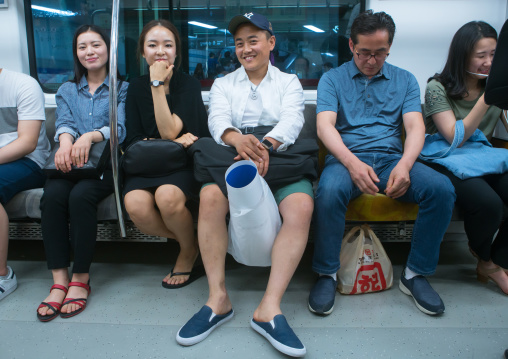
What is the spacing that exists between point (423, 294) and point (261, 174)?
3.24ft

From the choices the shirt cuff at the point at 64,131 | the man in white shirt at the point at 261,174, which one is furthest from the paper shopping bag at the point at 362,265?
the shirt cuff at the point at 64,131

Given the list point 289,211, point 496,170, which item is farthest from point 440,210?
point 289,211

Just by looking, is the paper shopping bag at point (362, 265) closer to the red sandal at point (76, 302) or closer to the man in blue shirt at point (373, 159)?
the man in blue shirt at point (373, 159)

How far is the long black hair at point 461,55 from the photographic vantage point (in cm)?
224

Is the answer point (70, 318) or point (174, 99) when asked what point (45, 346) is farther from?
point (174, 99)

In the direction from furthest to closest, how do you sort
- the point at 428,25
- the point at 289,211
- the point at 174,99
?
1. the point at 428,25
2. the point at 174,99
3. the point at 289,211

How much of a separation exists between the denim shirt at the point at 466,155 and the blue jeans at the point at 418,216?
0.21m

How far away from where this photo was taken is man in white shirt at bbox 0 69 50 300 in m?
2.22

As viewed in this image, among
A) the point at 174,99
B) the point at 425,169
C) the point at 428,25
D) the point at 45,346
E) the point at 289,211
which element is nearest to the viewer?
the point at 45,346

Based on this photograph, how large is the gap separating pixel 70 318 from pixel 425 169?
6.24 ft

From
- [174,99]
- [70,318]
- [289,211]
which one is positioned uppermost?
[174,99]

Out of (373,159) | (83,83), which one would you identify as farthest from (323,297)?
(83,83)

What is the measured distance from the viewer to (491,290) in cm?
215

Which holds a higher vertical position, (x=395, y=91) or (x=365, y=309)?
(x=395, y=91)
